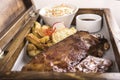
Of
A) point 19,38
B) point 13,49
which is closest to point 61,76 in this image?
point 13,49

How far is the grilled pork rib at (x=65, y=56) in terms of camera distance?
3.05ft

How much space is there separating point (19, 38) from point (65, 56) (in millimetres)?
296

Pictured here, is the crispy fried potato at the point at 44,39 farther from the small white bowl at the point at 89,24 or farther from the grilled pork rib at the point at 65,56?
the small white bowl at the point at 89,24

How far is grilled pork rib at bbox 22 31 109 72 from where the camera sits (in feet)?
3.05

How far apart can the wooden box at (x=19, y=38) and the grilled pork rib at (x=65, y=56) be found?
0.10m

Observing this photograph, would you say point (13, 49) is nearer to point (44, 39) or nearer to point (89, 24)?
point (44, 39)

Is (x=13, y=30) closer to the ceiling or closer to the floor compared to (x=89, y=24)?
closer to the ceiling

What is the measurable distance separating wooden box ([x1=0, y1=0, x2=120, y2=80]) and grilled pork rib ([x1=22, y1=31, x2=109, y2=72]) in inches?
4.0

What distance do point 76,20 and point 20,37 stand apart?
0.53 metres

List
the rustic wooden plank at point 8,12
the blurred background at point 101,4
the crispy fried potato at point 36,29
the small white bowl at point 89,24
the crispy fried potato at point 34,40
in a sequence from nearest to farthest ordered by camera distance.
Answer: the rustic wooden plank at point 8,12 → the crispy fried potato at point 34,40 → the crispy fried potato at point 36,29 → the small white bowl at point 89,24 → the blurred background at point 101,4

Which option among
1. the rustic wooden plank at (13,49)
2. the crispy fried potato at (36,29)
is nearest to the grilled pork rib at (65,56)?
the rustic wooden plank at (13,49)

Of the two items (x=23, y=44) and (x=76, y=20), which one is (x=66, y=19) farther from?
(x=23, y=44)

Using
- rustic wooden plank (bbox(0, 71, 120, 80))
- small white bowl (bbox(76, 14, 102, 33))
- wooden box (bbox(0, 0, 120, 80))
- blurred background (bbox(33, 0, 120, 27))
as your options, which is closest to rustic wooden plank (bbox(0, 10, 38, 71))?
wooden box (bbox(0, 0, 120, 80))

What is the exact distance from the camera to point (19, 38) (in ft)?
3.76
